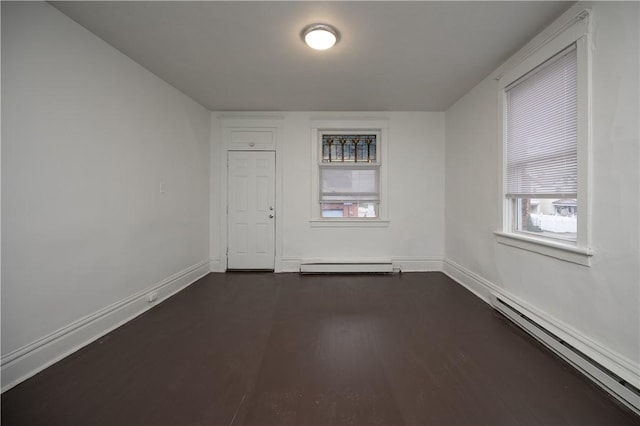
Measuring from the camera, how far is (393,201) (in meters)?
4.07

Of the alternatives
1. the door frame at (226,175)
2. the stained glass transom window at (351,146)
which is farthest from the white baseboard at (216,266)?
the stained glass transom window at (351,146)

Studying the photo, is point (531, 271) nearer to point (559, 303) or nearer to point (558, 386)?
point (559, 303)

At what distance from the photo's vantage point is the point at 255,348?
197 cm

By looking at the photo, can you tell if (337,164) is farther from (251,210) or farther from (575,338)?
(575,338)

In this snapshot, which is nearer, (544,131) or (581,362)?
(581,362)

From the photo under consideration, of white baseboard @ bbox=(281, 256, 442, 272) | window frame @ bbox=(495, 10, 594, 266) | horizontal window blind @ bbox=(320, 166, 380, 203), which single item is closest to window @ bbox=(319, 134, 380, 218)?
horizontal window blind @ bbox=(320, 166, 380, 203)

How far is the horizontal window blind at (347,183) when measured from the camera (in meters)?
4.17

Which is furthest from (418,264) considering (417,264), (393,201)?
(393,201)

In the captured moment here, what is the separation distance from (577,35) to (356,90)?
203cm

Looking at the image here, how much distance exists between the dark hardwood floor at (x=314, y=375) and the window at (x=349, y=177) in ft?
6.14

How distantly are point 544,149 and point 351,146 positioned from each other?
2540mm

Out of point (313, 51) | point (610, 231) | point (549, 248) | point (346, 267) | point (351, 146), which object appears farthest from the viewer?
point (351, 146)

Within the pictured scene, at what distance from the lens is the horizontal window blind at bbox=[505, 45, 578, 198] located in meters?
1.89

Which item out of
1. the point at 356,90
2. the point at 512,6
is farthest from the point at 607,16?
the point at 356,90
